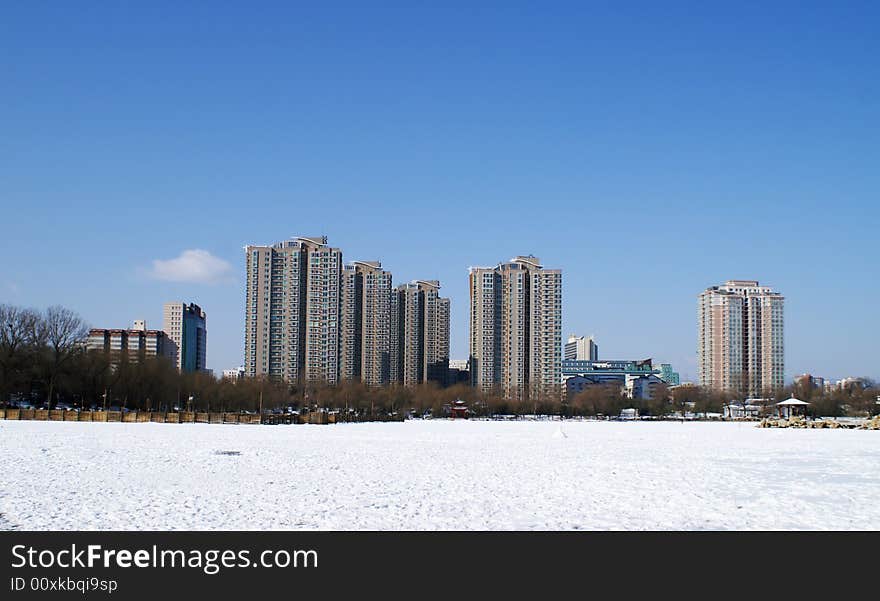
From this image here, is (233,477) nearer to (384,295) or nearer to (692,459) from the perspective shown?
(692,459)

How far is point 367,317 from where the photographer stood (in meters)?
143

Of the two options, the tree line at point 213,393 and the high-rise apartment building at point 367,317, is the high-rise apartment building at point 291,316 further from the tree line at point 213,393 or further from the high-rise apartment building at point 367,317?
the tree line at point 213,393

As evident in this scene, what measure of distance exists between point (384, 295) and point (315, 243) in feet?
48.3

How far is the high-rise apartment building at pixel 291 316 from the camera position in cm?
13212

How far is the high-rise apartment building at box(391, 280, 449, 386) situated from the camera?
150625 mm

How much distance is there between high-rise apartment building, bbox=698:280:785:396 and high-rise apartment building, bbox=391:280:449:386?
51.1 m

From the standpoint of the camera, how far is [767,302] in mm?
161125

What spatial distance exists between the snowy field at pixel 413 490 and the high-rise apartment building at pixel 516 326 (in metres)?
123

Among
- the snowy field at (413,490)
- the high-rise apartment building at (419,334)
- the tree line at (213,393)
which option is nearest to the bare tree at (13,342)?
the tree line at (213,393)

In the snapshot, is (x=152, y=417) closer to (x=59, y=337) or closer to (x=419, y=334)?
(x=59, y=337)

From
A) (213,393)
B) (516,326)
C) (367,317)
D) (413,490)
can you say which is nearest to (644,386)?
(516,326)
